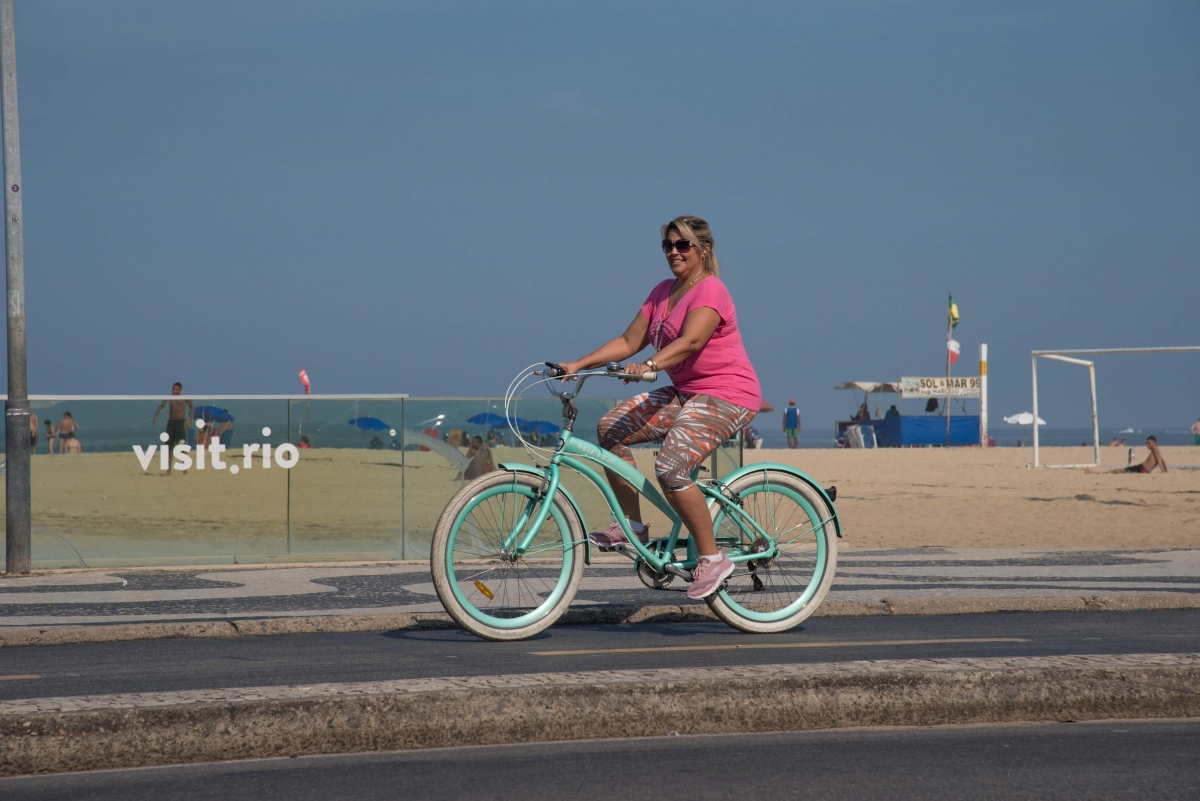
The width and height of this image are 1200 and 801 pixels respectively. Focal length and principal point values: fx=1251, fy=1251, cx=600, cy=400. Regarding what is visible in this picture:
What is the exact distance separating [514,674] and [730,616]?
68.4 inches

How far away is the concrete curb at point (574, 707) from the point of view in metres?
3.78

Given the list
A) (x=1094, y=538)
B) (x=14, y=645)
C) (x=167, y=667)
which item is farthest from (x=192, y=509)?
(x=1094, y=538)

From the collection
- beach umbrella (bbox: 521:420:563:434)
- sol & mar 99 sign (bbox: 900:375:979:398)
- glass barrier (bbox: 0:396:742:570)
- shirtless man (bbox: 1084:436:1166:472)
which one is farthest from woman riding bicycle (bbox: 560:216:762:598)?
sol & mar 99 sign (bbox: 900:375:979:398)

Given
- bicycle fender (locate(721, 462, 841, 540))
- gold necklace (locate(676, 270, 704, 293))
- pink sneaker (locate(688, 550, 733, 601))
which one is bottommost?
pink sneaker (locate(688, 550, 733, 601))

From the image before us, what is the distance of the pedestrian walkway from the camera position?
24.4 ft

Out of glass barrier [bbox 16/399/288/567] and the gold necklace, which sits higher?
the gold necklace

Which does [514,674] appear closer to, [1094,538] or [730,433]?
[730,433]

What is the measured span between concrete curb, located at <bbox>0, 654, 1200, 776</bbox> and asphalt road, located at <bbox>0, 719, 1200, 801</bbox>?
8cm

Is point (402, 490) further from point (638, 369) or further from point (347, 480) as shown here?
point (638, 369)

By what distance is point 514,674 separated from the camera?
175 inches

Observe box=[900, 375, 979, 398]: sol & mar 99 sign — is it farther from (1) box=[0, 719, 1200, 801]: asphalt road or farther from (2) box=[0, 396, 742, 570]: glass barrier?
(1) box=[0, 719, 1200, 801]: asphalt road

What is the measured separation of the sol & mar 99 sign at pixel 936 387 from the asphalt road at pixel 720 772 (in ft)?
204

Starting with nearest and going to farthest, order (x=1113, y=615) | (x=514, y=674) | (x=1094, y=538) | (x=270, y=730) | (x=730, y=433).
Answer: (x=270, y=730) → (x=514, y=674) → (x=730, y=433) → (x=1113, y=615) → (x=1094, y=538)

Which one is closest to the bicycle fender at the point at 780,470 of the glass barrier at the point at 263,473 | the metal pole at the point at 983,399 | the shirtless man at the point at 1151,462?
the glass barrier at the point at 263,473
